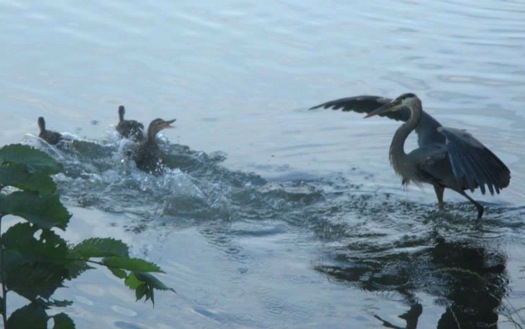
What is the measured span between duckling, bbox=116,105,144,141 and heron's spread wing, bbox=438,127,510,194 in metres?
3.13

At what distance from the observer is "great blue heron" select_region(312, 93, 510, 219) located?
869cm

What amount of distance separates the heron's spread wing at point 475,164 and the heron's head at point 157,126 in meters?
2.77

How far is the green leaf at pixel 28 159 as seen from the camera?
302 centimetres

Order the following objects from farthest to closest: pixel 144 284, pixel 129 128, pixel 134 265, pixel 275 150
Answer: pixel 275 150
pixel 129 128
pixel 144 284
pixel 134 265

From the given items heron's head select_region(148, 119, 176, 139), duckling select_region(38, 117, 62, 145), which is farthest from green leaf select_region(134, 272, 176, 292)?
heron's head select_region(148, 119, 176, 139)

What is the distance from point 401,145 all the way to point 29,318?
680 centimetres

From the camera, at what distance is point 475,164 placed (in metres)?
8.68

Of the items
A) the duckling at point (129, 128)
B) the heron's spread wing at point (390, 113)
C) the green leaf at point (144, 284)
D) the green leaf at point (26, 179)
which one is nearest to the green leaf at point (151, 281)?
the green leaf at point (144, 284)

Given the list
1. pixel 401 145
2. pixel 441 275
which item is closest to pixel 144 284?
pixel 441 275

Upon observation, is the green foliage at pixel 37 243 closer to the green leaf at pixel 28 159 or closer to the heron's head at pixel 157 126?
the green leaf at pixel 28 159

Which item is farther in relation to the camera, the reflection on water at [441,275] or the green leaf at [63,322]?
the reflection on water at [441,275]

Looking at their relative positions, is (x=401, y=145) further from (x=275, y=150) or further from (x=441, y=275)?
(x=441, y=275)

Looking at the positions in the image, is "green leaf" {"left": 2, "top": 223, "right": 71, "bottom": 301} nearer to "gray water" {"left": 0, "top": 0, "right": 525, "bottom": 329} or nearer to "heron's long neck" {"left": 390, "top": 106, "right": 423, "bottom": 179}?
"gray water" {"left": 0, "top": 0, "right": 525, "bottom": 329}

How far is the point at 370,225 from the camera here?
8719 millimetres
